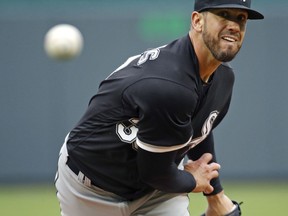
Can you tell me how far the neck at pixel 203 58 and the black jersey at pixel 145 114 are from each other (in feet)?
0.10

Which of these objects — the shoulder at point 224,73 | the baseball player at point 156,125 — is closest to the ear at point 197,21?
the baseball player at point 156,125

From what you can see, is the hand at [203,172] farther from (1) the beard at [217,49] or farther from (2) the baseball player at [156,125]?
(1) the beard at [217,49]

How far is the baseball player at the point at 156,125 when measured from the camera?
13.8 ft

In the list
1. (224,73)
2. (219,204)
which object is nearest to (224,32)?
(224,73)

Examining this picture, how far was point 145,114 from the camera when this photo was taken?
13.7 ft

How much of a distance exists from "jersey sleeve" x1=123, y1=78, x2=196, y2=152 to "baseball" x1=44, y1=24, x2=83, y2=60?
19.5 ft

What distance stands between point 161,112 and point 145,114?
0.29ft

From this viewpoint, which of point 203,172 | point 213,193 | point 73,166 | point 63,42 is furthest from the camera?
point 63,42

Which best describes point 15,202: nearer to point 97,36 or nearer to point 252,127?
point 97,36

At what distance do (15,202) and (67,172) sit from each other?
505 centimetres

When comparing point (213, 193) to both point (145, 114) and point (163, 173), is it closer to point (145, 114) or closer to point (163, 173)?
point (163, 173)

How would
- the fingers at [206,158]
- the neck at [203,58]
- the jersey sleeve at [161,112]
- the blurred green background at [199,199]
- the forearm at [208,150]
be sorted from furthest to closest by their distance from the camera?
the blurred green background at [199,199] → the forearm at [208,150] → the fingers at [206,158] → the neck at [203,58] → the jersey sleeve at [161,112]

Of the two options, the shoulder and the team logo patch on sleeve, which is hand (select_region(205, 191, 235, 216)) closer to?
the team logo patch on sleeve

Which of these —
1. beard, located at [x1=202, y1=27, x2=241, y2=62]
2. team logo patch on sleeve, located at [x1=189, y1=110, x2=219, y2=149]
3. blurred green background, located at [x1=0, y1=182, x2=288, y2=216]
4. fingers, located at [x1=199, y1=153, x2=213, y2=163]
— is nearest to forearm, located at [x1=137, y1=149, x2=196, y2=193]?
fingers, located at [x1=199, y1=153, x2=213, y2=163]
